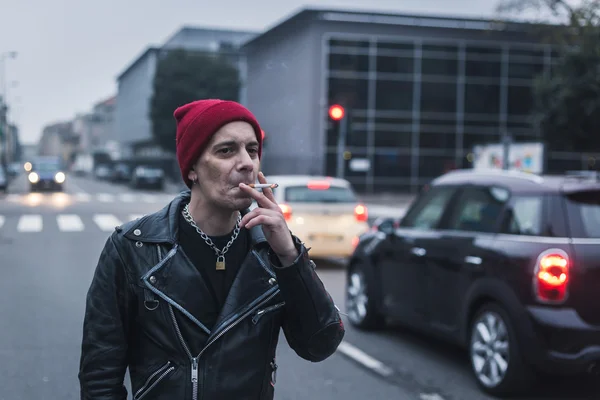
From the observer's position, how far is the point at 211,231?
2.40m

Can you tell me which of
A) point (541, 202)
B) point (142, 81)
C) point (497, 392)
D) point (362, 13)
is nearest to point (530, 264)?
point (541, 202)

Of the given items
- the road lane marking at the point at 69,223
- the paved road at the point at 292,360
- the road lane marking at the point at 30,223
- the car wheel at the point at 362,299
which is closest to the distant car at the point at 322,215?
the paved road at the point at 292,360

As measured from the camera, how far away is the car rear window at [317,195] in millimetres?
13414

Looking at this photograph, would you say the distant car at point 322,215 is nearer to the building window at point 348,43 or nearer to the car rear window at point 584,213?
the car rear window at point 584,213

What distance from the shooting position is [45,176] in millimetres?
45125

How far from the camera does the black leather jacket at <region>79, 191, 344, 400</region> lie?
2279 millimetres

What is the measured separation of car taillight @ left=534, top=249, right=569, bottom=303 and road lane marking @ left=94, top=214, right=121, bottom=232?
16096 millimetres

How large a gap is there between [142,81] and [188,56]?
55.3ft

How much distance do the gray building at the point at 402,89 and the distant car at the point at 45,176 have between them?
41.4 ft

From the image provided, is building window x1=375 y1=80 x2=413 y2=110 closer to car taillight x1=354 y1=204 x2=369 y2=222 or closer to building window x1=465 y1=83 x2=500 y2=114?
building window x1=465 y1=83 x2=500 y2=114

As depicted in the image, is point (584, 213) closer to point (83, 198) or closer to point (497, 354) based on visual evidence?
point (497, 354)

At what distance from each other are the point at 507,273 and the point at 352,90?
3676 centimetres

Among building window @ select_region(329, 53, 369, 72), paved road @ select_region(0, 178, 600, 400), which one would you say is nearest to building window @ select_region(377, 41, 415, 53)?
building window @ select_region(329, 53, 369, 72)

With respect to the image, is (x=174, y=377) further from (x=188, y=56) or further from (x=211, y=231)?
(x=188, y=56)
